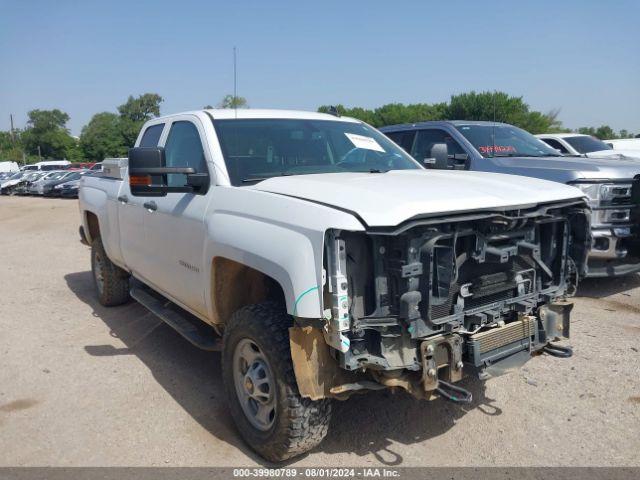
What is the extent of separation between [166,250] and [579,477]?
317cm

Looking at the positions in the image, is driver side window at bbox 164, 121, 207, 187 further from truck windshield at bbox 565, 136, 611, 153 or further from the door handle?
truck windshield at bbox 565, 136, 611, 153

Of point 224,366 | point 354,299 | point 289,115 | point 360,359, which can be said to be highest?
point 289,115

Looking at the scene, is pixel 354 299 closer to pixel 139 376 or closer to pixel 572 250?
pixel 572 250

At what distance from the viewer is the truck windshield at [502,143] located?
308 inches

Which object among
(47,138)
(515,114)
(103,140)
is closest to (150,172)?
(515,114)

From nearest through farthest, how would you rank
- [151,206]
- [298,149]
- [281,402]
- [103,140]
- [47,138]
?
[281,402], [298,149], [151,206], [103,140], [47,138]

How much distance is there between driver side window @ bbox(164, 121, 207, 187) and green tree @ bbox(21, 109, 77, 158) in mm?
75905

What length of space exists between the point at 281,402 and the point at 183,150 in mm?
2260

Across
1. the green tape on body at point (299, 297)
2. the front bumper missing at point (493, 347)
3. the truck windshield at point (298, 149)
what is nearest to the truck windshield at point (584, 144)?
the truck windshield at point (298, 149)

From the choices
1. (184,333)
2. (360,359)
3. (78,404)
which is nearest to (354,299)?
(360,359)

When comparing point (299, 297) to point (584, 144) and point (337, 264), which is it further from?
point (584, 144)

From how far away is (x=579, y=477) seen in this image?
3137 mm

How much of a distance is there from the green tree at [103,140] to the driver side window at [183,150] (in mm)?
58406

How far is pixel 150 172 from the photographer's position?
3.52m
